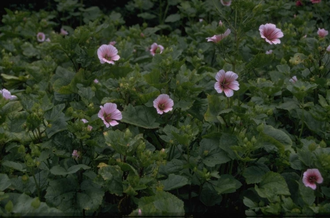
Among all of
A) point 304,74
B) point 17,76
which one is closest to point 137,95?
point 304,74

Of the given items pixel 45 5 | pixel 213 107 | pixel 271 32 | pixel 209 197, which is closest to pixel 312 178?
pixel 209 197

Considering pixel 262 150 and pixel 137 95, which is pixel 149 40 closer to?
pixel 137 95

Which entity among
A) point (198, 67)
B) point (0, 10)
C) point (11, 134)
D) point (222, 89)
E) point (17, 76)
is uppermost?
point (222, 89)

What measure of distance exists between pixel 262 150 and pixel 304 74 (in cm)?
80

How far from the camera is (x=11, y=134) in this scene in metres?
2.19

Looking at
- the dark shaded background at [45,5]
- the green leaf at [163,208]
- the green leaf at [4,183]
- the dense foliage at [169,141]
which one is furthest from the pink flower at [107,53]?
the dark shaded background at [45,5]

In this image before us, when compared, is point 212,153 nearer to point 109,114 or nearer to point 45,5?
point 109,114

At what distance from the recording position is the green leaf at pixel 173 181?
1.99m

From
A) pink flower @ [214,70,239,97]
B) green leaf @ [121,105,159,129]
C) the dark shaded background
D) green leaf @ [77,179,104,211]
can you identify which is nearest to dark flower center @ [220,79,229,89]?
pink flower @ [214,70,239,97]

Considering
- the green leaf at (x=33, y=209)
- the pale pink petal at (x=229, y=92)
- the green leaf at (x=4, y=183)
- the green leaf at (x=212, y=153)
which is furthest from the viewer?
the pale pink petal at (x=229, y=92)

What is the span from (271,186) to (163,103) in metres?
0.73

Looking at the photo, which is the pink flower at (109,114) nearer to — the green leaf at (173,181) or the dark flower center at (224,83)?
the green leaf at (173,181)

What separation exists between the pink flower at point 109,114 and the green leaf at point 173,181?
0.41 m

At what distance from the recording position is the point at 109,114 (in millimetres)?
2215
